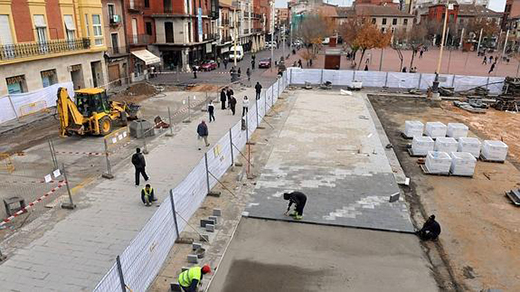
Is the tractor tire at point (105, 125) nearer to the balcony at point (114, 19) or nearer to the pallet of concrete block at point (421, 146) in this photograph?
the pallet of concrete block at point (421, 146)

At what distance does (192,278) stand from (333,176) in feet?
28.5

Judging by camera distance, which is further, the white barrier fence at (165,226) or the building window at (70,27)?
the building window at (70,27)

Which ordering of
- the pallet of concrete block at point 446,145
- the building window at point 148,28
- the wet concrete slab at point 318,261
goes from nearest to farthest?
the wet concrete slab at point 318,261, the pallet of concrete block at point 446,145, the building window at point 148,28

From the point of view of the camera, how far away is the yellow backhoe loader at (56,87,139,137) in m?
17.8

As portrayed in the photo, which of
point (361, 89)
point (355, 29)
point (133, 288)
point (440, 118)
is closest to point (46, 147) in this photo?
point (133, 288)

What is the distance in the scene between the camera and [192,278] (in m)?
7.23

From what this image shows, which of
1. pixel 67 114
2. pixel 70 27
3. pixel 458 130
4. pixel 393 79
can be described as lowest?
pixel 458 130

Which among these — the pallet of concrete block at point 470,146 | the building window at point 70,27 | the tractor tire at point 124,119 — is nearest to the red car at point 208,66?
the building window at point 70,27

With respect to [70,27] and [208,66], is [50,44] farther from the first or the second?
[208,66]

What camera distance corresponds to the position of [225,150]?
14.5 meters

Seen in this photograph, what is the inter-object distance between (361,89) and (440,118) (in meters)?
10.3

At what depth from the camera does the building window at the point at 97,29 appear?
29.4m

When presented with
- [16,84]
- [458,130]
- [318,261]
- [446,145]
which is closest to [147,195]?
[318,261]

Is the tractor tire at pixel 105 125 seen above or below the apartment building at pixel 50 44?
below
